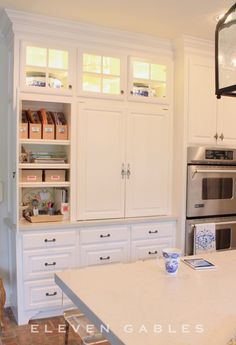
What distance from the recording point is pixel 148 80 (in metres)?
3.46

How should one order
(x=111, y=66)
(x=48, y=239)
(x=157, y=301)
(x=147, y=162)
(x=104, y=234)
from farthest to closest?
1. (x=147, y=162)
2. (x=111, y=66)
3. (x=104, y=234)
4. (x=48, y=239)
5. (x=157, y=301)

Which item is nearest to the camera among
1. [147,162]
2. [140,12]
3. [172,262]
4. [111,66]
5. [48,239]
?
[172,262]

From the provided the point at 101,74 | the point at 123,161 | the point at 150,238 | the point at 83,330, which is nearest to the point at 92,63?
the point at 101,74

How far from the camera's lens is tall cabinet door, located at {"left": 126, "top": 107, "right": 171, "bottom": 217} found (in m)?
3.38

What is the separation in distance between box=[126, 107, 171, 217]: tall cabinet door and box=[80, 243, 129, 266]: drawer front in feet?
1.08

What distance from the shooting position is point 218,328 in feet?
3.92

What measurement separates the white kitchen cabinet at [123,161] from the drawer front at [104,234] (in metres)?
0.13

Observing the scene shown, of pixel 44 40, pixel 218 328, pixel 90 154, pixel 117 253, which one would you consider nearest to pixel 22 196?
pixel 90 154

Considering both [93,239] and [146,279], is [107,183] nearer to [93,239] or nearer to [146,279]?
[93,239]

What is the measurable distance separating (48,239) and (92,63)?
1.62m

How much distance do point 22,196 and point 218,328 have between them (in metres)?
2.42

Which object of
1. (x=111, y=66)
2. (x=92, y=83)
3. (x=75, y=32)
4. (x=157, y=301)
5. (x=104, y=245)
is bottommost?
(x=104, y=245)

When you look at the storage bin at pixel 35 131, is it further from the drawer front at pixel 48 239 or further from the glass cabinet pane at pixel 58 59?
the drawer front at pixel 48 239

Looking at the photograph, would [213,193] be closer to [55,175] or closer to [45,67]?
[55,175]
